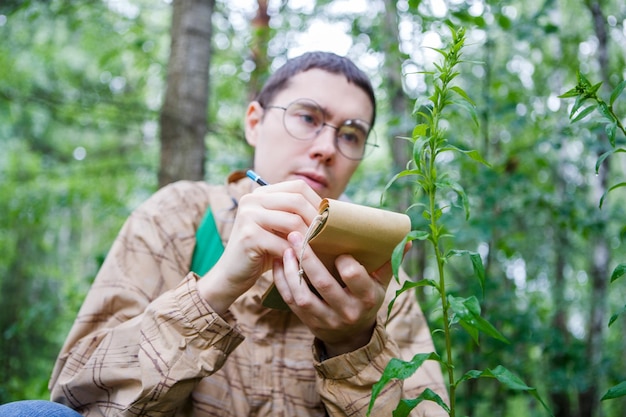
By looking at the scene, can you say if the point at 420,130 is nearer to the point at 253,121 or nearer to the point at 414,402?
the point at 414,402

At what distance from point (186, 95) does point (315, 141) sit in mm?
1374

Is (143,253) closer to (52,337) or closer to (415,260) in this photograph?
(415,260)

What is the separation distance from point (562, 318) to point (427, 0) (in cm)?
470

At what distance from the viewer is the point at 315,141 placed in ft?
5.63

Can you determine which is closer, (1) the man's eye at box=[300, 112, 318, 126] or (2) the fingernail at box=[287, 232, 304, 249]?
(2) the fingernail at box=[287, 232, 304, 249]

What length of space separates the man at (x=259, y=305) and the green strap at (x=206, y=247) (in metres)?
0.01

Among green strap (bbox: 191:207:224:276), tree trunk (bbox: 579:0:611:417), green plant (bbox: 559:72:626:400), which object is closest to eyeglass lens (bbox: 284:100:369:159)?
green strap (bbox: 191:207:224:276)

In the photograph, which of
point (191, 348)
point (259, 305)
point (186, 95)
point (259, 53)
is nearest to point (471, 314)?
point (191, 348)

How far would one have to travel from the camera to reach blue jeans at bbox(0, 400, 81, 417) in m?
1.19

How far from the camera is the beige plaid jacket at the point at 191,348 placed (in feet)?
4.12

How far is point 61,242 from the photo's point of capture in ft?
43.3

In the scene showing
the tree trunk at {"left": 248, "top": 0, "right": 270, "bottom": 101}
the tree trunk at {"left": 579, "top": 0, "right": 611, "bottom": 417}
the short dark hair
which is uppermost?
the tree trunk at {"left": 248, "top": 0, "right": 270, "bottom": 101}

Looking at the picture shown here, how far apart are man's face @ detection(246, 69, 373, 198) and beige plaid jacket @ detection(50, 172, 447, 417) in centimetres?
22

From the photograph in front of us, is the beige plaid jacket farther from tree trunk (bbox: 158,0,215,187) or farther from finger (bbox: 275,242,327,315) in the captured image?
tree trunk (bbox: 158,0,215,187)
